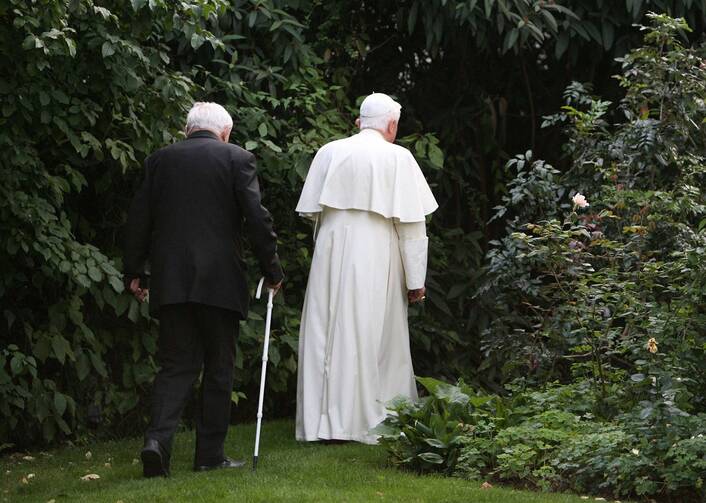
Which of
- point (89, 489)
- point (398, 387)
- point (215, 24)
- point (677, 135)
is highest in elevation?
point (215, 24)

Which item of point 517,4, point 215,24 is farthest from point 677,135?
point 215,24

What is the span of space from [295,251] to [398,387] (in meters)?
1.69

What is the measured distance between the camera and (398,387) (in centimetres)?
767

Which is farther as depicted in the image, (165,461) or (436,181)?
(436,181)

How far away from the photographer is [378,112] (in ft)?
25.0

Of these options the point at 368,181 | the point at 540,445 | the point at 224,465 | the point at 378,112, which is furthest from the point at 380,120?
the point at 540,445

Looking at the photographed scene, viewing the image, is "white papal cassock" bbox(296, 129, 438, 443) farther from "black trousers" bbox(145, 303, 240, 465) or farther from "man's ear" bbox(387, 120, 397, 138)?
"black trousers" bbox(145, 303, 240, 465)

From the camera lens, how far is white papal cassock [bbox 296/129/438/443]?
24.4ft

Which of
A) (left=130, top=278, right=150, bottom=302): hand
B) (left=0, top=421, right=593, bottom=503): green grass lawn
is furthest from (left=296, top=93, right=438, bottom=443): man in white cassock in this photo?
(left=130, top=278, right=150, bottom=302): hand

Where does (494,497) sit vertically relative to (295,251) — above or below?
below

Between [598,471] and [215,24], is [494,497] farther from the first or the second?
[215,24]

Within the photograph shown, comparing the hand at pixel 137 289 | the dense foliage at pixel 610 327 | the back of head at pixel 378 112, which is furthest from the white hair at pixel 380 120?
the hand at pixel 137 289

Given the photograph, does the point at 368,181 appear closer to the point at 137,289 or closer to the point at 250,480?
the point at 137,289

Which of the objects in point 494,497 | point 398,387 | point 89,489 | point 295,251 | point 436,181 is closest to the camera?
point 494,497
